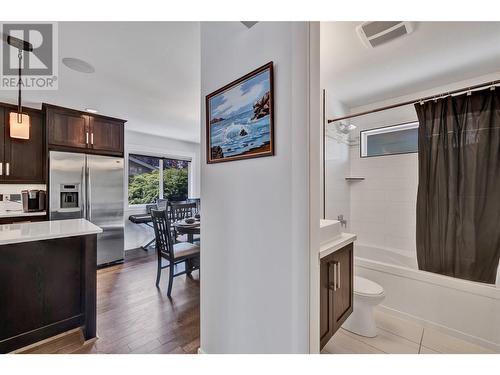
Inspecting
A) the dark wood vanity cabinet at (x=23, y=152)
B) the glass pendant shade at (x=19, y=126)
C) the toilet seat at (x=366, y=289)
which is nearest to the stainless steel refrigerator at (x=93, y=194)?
the dark wood vanity cabinet at (x=23, y=152)

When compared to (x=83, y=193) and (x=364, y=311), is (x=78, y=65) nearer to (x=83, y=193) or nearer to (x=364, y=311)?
(x=83, y=193)

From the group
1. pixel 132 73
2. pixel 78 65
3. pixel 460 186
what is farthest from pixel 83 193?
pixel 460 186

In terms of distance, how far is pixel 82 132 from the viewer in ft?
11.2

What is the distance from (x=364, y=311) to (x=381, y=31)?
2261mm

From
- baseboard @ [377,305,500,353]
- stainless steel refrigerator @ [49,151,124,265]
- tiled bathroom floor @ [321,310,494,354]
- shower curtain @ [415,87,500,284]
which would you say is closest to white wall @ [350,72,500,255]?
shower curtain @ [415,87,500,284]

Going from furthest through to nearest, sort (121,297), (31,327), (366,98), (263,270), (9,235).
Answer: (366,98) → (121,297) → (31,327) → (9,235) → (263,270)

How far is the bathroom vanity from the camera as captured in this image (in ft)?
4.47

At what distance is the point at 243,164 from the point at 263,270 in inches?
23.3

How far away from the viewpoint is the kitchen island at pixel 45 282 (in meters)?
1.62

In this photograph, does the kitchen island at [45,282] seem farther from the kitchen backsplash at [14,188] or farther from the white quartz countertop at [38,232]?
the kitchen backsplash at [14,188]

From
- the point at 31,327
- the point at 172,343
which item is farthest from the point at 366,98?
the point at 31,327

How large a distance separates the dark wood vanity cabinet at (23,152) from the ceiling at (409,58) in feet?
12.6
